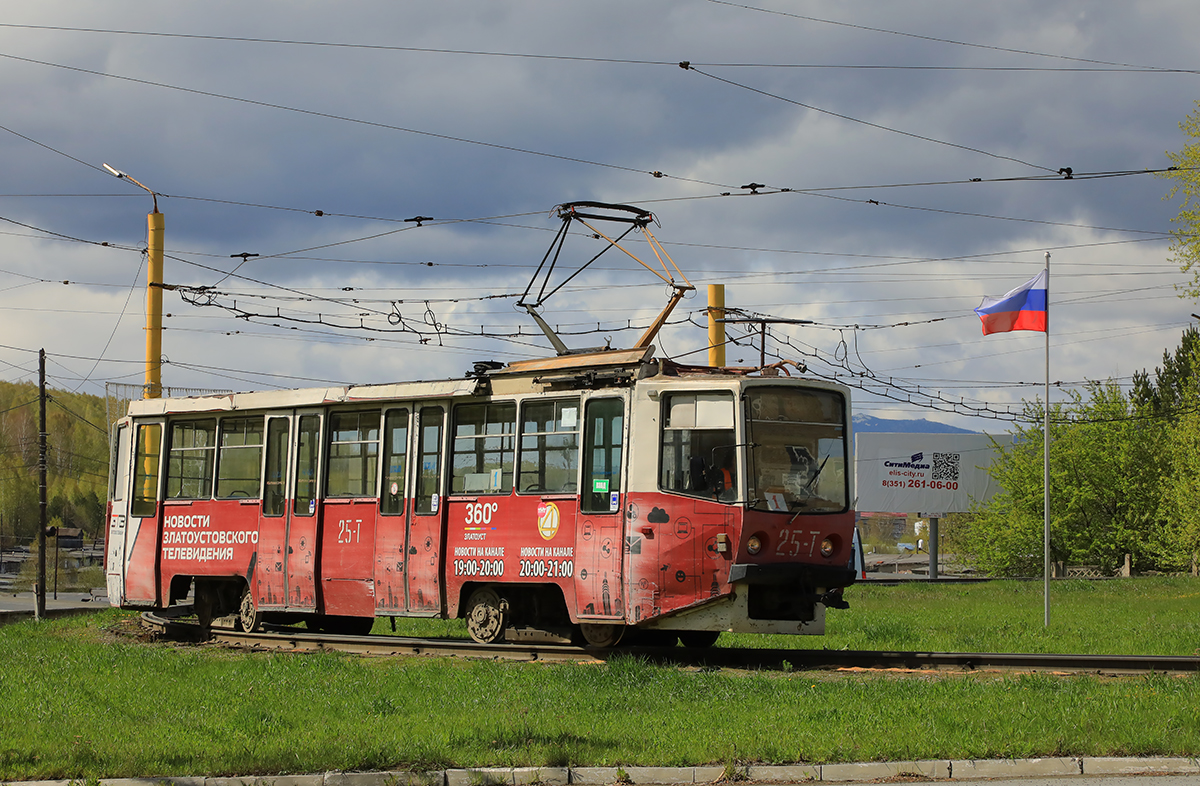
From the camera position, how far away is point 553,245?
1712 cm

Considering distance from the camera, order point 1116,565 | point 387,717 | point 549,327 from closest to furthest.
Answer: point 387,717 → point 549,327 → point 1116,565

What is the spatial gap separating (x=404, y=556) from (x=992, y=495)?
61.6m

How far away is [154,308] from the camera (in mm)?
22391

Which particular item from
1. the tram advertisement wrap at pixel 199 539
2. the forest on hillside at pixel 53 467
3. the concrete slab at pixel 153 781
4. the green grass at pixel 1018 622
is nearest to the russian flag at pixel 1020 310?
the green grass at pixel 1018 622

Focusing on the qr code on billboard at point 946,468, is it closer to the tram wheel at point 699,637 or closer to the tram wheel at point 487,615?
the tram wheel at point 699,637

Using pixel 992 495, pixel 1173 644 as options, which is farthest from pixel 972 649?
pixel 992 495

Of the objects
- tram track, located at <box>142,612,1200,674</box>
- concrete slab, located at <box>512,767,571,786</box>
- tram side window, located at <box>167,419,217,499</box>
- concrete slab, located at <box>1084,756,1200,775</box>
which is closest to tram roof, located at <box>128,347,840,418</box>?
tram side window, located at <box>167,419,217,499</box>

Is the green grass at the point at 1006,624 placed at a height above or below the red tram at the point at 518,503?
below

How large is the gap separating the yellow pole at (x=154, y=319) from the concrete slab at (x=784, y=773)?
674 inches

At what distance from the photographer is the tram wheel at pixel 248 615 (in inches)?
712

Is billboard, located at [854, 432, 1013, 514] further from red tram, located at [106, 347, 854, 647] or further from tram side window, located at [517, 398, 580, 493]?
tram side window, located at [517, 398, 580, 493]

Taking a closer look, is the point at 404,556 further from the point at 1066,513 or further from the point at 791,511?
the point at 1066,513

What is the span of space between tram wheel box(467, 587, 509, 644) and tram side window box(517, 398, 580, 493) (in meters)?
1.61

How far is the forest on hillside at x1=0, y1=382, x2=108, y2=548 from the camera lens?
11594cm
